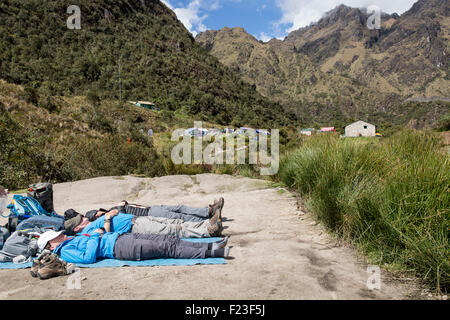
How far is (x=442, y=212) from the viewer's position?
246 centimetres

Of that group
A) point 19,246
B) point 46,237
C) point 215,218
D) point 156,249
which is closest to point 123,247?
point 156,249

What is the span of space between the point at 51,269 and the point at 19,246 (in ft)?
2.87

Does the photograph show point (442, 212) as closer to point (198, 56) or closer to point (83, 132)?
point (83, 132)

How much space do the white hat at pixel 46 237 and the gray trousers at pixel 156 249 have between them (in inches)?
29.5

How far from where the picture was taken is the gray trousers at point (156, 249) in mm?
3139

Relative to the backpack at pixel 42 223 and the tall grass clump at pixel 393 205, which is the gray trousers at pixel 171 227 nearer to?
the backpack at pixel 42 223

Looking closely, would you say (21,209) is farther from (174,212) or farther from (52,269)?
(174,212)

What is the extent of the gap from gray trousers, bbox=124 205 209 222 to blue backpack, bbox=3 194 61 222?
1.13 meters

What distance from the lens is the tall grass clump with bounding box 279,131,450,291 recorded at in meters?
2.43

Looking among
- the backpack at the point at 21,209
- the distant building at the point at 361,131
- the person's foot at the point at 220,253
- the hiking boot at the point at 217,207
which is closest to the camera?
the person's foot at the point at 220,253

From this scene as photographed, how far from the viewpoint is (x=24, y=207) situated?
3709mm

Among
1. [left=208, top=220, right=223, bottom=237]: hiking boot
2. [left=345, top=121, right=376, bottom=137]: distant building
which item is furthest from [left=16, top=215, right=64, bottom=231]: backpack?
[left=345, top=121, right=376, bottom=137]: distant building

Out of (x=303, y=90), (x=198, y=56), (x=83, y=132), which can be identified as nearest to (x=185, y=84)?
(x=198, y=56)

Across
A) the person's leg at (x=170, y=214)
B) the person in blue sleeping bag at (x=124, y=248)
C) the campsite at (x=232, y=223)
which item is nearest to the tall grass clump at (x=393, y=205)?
the campsite at (x=232, y=223)
